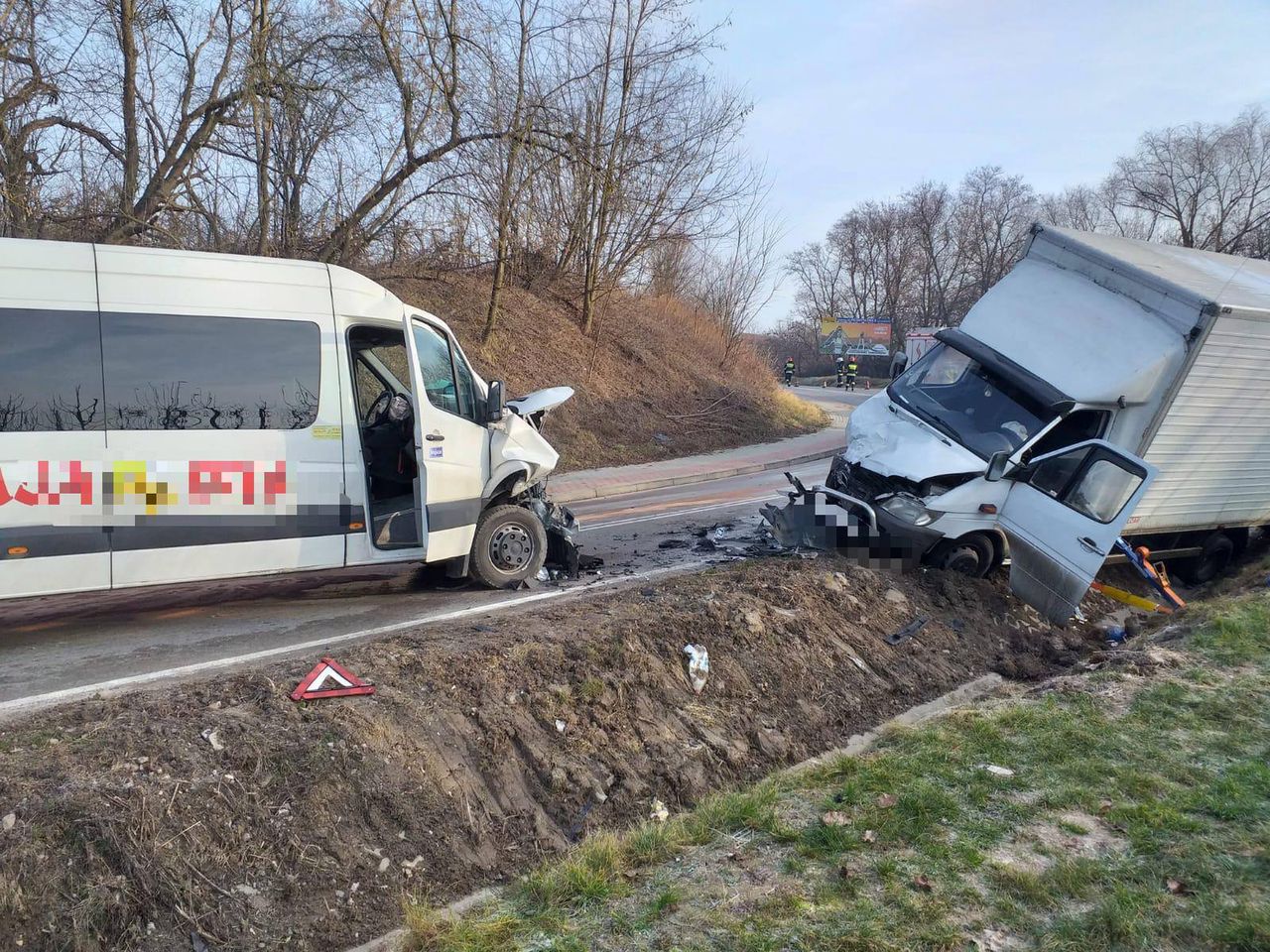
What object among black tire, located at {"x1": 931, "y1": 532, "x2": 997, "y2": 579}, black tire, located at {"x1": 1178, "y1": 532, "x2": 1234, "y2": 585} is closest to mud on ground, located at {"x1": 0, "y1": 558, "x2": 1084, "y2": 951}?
black tire, located at {"x1": 931, "y1": 532, "x2": 997, "y2": 579}

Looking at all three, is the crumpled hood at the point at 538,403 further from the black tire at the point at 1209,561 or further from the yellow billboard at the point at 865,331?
the yellow billboard at the point at 865,331

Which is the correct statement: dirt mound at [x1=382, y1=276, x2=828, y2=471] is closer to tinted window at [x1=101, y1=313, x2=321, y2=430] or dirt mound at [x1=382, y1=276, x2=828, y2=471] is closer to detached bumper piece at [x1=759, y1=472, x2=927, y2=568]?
detached bumper piece at [x1=759, y1=472, x2=927, y2=568]

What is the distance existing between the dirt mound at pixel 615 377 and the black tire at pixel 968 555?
10.5m

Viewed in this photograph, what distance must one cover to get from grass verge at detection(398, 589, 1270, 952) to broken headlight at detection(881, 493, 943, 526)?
2729mm

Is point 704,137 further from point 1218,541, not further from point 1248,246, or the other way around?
point 1248,246

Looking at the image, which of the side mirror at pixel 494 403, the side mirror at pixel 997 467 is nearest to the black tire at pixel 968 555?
the side mirror at pixel 997 467

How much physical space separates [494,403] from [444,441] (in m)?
0.59

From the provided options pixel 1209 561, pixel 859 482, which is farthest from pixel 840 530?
pixel 1209 561

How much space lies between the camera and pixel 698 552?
9656 millimetres

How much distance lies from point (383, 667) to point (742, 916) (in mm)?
2515

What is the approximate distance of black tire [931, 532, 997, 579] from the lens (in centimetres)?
777

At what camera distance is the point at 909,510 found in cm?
762

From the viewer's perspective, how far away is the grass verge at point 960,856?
3.03 metres

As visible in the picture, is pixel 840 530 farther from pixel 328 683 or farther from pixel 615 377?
pixel 615 377
